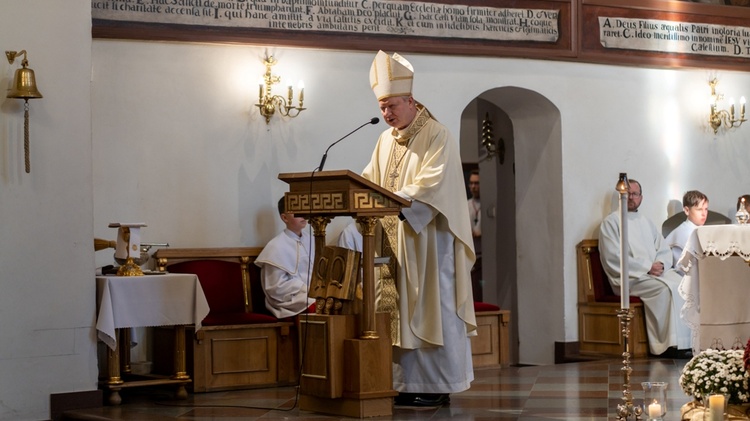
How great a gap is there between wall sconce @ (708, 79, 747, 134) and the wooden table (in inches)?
229

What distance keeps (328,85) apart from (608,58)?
285 centimetres

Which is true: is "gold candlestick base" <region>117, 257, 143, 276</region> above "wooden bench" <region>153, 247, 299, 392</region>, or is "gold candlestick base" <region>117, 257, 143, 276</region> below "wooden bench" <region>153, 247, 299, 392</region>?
above

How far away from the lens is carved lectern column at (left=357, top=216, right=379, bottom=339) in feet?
21.0

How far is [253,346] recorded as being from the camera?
8219 millimetres

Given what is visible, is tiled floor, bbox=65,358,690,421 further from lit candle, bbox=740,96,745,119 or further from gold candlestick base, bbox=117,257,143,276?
lit candle, bbox=740,96,745,119

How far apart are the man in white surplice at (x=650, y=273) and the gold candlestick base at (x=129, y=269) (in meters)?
4.50

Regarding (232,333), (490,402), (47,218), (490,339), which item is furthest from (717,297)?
(47,218)

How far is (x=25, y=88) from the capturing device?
6.70m

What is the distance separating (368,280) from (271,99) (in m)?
3.02

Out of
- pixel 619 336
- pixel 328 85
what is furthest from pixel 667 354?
pixel 328 85

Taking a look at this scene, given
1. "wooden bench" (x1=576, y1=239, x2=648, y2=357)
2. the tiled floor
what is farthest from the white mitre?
"wooden bench" (x1=576, y1=239, x2=648, y2=357)

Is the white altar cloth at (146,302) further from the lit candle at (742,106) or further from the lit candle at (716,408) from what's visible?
the lit candle at (742,106)

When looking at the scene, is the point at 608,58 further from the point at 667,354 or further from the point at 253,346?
the point at 253,346

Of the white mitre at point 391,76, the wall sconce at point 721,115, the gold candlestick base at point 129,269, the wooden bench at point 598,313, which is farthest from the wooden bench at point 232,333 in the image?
the wall sconce at point 721,115
